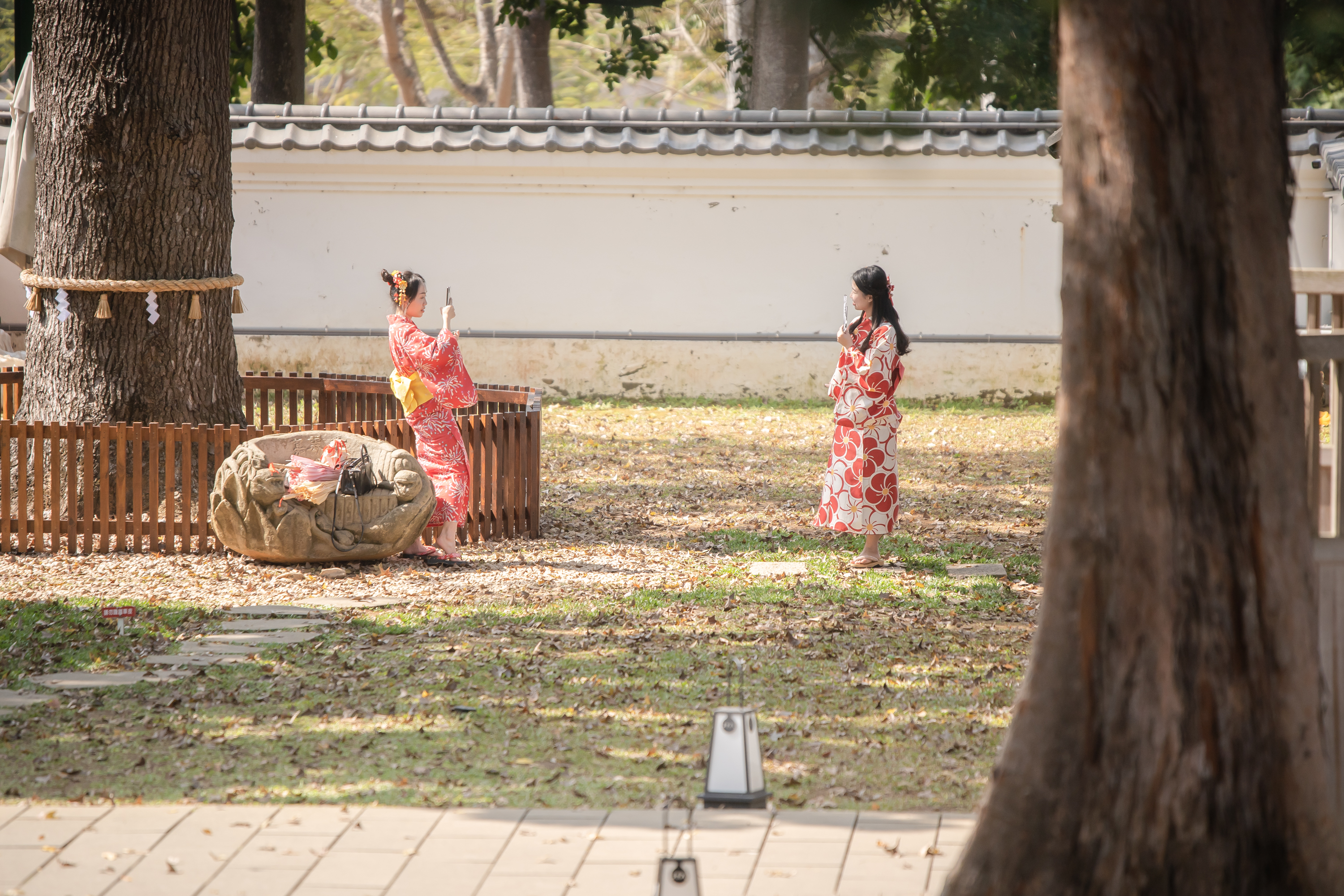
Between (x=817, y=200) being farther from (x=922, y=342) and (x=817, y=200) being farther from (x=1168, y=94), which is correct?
(x=1168, y=94)

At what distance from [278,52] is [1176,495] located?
1682 centimetres

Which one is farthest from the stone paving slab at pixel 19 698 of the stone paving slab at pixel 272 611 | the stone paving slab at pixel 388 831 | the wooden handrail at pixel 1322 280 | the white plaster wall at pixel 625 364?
the white plaster wall at pixel 625 364

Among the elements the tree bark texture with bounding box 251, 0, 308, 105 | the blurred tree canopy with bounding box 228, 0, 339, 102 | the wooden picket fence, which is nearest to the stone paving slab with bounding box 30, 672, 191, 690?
the wooden picket fence

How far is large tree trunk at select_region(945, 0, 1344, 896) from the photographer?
2.96 meters

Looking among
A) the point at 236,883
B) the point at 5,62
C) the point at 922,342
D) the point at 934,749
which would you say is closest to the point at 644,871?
the point at 236,883

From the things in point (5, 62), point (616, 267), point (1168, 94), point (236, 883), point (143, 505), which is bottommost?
point (236, 883)

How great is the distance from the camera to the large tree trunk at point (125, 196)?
350 inches

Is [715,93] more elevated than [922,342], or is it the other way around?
[715,93]

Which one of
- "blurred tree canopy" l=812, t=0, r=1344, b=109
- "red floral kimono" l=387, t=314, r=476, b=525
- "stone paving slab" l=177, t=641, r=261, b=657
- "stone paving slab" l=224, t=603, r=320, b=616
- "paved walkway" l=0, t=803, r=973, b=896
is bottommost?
"paved walkway" l=0, t=803, r=973, b=896

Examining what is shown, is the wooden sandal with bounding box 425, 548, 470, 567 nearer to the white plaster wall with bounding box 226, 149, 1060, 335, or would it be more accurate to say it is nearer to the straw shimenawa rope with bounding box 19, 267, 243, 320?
the straw shimenawa rope with bounding box 19, 267, 243, 320

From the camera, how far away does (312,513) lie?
7977 mm

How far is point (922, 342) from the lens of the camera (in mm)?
16000

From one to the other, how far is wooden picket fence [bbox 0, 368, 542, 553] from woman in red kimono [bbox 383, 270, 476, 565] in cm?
43

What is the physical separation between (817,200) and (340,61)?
27.1m
